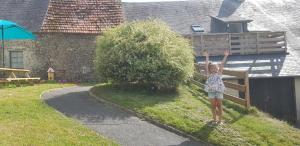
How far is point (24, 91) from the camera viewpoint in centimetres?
1540

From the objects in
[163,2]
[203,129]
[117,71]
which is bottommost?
[203,129]

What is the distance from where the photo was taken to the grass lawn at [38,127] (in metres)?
9.00

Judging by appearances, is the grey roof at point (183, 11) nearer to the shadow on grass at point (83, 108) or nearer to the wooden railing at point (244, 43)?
the wooden railing at point (244, 43)

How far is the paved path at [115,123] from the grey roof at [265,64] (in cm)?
867

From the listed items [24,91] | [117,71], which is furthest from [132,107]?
[24,91]

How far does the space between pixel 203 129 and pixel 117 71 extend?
15.8ft

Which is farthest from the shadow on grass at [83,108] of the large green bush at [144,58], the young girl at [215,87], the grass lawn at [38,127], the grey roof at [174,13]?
the grey roof at [174,13]

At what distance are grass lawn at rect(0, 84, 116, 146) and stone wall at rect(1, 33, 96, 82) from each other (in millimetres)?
9598

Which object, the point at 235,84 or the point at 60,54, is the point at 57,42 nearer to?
the point at 60,54

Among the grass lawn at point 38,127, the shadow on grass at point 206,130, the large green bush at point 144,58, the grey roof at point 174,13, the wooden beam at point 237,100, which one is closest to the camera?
the grass lawn at point 38,127

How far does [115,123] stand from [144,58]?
152 inches

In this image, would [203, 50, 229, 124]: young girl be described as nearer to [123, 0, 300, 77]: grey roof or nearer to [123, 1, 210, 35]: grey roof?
[123, 0, 300, 77]: grey roof

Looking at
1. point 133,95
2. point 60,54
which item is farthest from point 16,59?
point 133,95

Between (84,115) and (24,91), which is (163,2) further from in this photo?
(84,115)
